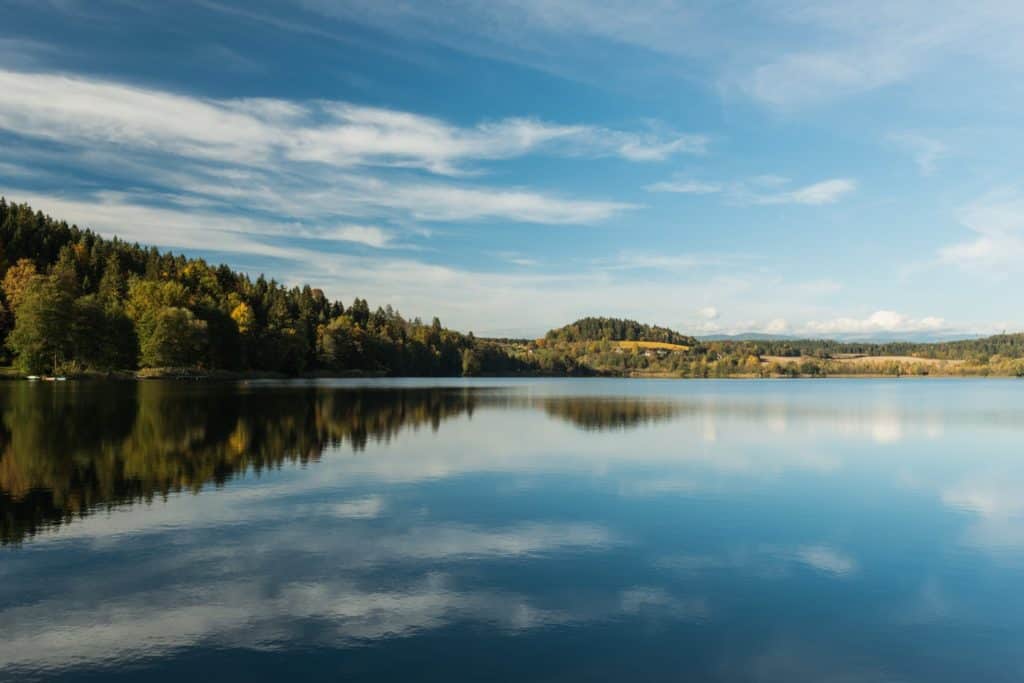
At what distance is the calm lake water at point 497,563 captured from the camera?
1052cm

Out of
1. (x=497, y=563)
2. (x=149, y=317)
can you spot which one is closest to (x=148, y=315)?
(x=149, y=317)

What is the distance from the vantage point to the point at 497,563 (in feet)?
50.4

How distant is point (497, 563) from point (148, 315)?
10778 centimetres

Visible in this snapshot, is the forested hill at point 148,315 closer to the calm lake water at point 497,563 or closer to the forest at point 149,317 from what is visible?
the forest at point 149,317

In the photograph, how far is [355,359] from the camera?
165 meters

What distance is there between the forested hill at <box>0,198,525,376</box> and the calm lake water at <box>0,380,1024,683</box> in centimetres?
7333

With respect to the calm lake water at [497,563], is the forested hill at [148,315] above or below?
above

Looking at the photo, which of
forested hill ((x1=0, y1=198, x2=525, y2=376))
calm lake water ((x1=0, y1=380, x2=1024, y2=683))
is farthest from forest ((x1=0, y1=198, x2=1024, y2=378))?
calm lake water ((x1=0, y1=380, x2=1024, y2=683))

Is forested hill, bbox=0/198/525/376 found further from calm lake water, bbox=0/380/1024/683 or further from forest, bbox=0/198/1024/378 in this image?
calm lake water, bbox=0/380/1024/683

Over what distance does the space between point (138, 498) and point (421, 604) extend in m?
12.4

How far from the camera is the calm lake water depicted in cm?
1052

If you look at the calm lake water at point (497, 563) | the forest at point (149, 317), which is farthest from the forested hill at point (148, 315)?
the calm lake water at point (497, 563)

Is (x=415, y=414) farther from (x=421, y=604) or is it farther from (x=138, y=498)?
(x=421, y=604)

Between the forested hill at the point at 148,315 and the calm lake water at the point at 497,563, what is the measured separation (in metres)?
73.3
